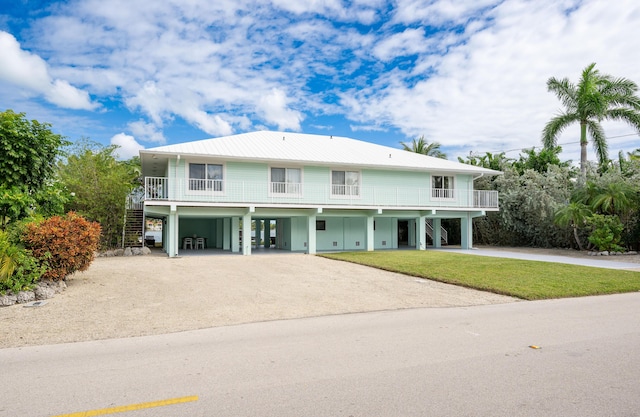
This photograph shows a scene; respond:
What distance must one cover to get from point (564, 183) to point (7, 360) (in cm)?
2877

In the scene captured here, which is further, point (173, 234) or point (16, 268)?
point (173, 234)

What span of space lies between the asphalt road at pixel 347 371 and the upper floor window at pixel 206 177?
1465 cm

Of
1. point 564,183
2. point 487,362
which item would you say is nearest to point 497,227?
point 564,183

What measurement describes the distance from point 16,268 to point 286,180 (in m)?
14.8

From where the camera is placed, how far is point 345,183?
2442 cm

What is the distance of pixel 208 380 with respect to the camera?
189 inches

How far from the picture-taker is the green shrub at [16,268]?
908 centimetres

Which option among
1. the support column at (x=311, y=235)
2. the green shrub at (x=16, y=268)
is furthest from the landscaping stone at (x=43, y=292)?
the support column at (x=311, y=235)

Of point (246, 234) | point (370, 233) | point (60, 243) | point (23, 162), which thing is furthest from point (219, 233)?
point (60, 243)

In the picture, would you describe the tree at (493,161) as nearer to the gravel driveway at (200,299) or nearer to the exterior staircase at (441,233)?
the exterior staircase at (441,233)

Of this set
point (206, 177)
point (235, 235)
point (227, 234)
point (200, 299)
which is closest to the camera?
point (200, 299)

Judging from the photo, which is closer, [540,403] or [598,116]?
[540,403]

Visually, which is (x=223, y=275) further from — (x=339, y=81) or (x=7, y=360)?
(x=339, y=81)

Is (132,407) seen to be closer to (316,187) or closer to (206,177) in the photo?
(206,177)
